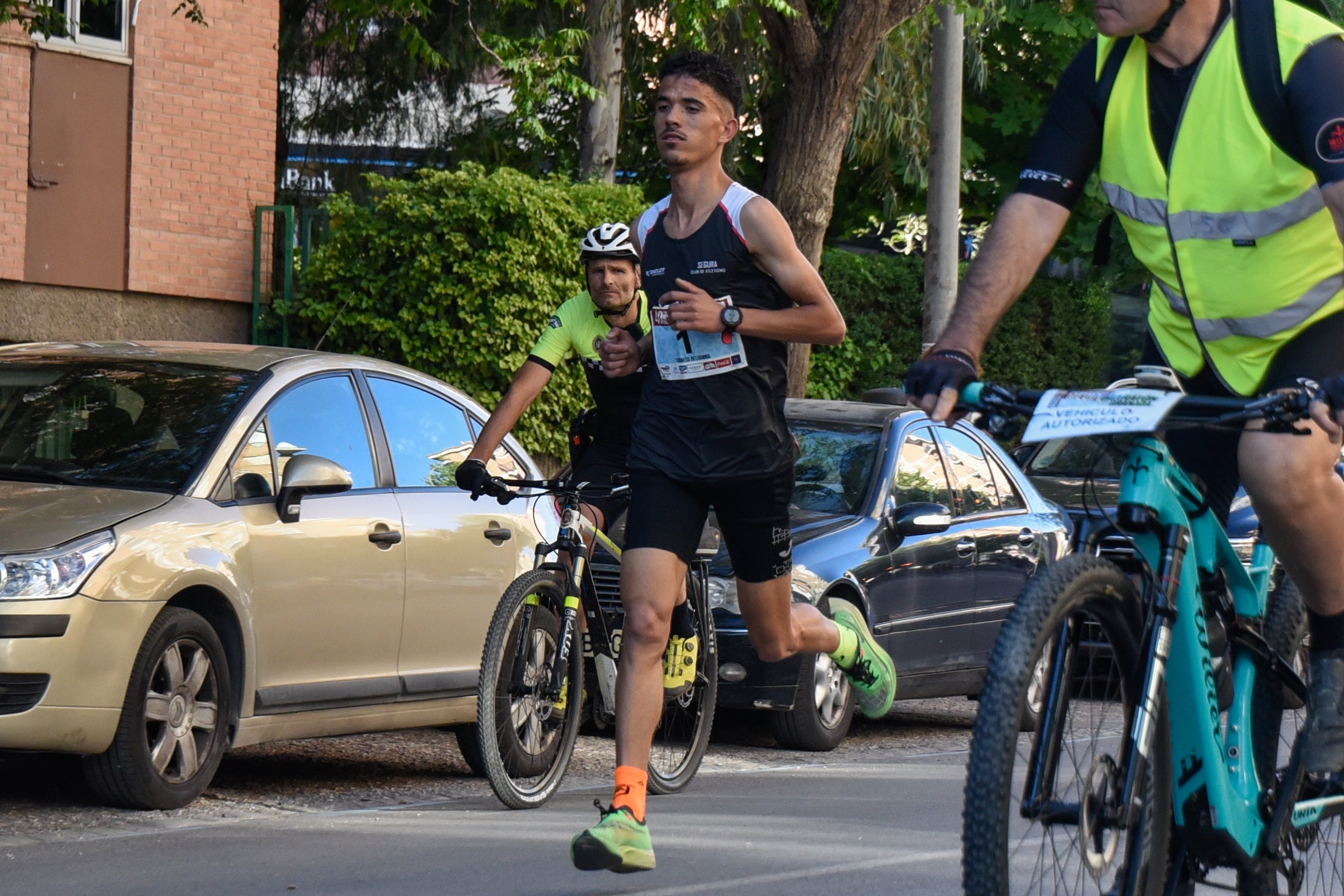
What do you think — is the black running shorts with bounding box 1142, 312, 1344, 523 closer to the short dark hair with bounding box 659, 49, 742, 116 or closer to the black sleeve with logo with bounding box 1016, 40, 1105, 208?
the black sleeve with logo with bounding box 1016, 40, 1105, 208

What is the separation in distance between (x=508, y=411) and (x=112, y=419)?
147 centimetres

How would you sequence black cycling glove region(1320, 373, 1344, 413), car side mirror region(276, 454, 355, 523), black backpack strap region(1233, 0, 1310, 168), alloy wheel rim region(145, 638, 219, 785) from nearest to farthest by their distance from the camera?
black cycling glove region(1320, 373, 1344, 413), black backpack strap region(1233, 0, 1310, 168), alloy wheel rim region(145, 638, 219, 785), car side mirror region(276, 454, 355, 523)

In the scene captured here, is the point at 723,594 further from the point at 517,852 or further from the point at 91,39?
the point at 91,39

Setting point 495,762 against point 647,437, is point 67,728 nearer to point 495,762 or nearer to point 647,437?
point 495,762

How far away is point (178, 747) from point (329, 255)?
998 cm

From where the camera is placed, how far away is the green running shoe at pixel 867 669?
23.1ft

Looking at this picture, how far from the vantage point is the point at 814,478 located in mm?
10195

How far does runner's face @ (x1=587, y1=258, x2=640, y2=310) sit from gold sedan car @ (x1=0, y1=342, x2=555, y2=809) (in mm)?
1135

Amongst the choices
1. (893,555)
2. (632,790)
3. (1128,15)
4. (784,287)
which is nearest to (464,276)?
(893,555)

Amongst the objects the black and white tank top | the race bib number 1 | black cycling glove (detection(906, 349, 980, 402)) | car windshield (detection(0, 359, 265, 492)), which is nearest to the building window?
→ car windshield (detection(0, 359, 265, 492))

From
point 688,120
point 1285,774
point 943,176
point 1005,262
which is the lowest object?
point 1285,774

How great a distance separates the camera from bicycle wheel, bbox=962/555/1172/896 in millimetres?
3195

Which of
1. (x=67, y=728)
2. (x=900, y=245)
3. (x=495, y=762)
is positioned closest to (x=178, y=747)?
(x=67, y=728)

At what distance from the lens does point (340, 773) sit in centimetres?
828
